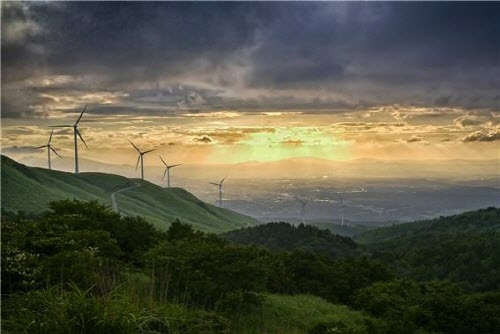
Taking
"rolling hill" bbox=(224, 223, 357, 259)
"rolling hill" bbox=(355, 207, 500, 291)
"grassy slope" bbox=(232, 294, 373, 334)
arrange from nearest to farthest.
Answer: "grassy slope" bbox=(232, 294, 373, 334), "rolling hill" bbox=(355, 207, 500, 291), "rolling hill" bbox=(224, 223, 357, 259)

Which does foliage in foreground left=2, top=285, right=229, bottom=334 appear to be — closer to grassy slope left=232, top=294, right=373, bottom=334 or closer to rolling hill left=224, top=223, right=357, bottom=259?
grassy slope left=232, top=294, right=373, bottom=334

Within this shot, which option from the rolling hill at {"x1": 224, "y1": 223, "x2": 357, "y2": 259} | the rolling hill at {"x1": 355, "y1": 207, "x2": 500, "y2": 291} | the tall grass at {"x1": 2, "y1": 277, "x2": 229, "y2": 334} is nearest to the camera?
the tall grass at {"x1": 2, "y1": 277, "x2": 229, "y2": 334}

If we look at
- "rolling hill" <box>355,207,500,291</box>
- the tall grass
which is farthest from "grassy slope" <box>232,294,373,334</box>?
"rolling hill" <box>355,207,500,291</box>

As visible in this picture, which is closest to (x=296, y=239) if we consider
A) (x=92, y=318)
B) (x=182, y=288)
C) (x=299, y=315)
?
(x=299, y=315)

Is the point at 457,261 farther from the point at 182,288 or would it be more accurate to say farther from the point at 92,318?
the point at 92,318

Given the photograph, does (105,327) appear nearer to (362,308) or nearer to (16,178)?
(362,308)

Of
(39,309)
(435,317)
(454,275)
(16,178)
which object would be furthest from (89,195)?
(39,309)

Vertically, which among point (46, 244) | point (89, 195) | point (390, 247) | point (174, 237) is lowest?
point (390, 247)
